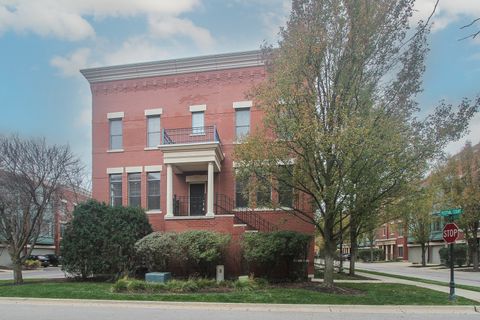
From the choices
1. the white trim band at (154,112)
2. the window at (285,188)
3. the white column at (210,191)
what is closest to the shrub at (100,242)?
the white column at (210,191)

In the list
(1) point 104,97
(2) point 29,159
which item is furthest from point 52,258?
(2) point 29,159

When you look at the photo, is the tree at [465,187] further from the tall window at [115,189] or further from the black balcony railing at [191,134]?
the tall window at [115,189]

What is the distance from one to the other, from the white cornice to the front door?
21.1ft

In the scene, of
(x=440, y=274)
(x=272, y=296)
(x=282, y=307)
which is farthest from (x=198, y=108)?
(x=440, y=274)

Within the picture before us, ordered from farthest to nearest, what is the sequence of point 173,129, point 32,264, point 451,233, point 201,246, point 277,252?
point 32,264 → point 173,129 → point 201,246 → point 277,252 → point 451,233

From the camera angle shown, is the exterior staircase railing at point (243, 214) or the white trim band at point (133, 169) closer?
the exterior staircase railing at point (243, 214)

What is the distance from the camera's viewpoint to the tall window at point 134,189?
25266 millimetres

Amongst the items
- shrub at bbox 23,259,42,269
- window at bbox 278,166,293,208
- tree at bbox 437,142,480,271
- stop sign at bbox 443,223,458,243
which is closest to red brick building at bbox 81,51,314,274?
window at bbox 278,166,293,208

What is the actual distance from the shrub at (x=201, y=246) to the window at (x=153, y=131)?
7373mm

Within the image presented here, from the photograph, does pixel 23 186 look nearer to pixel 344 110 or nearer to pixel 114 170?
pixel 114 170

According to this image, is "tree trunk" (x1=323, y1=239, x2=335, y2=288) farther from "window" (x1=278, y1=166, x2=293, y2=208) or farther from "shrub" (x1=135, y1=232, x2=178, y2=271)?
"shrub" (x1=135, y1=232, x2=178, y2=271)

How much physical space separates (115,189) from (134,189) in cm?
121

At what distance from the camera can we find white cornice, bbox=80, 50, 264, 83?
24.2 metres

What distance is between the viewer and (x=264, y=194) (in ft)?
58.5
